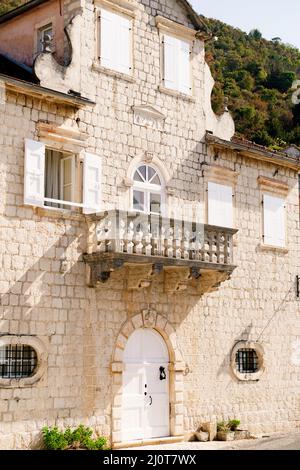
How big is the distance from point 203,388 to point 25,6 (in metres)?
9.91

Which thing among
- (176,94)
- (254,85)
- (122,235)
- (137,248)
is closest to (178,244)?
(137,248)

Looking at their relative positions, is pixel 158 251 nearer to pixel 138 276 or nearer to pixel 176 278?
pixel 138 276

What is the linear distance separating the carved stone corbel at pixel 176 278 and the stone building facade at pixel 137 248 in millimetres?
52

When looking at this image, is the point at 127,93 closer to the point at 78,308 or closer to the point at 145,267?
the point at 145,267

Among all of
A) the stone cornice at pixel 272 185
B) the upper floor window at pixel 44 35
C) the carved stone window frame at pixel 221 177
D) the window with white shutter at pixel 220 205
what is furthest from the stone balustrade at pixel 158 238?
the upper floor window at pixel 44 35

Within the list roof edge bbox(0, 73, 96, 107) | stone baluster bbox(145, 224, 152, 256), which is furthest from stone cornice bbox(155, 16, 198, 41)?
stone baluster bbox(145, 224, 152, 256)

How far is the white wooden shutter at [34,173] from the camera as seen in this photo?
14.2m

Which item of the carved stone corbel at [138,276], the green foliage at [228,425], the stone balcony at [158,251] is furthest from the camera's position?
the green foliage at [228,425]

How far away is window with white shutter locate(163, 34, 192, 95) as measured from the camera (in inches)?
699

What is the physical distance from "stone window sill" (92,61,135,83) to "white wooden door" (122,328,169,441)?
5652 millimetres

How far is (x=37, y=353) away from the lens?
14055 millimetres

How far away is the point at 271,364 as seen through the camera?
63.5 ft

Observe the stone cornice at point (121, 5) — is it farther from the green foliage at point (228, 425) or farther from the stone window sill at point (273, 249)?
the green foliage at point (228, 425)
